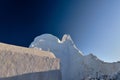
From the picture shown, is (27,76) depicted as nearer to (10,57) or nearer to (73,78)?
(10,57)

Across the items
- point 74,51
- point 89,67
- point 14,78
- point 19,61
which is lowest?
point 14,78

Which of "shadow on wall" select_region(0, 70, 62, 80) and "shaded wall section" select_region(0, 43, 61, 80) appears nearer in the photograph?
"shaded wall section" select_region(0, 43, 61, 80)

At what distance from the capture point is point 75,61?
85.1 ft

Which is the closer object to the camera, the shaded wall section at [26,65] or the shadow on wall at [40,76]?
the shaded wall section at [26,65]

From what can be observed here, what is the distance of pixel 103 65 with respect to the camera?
27594mm

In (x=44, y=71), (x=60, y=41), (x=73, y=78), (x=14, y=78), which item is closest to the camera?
(x=14, y=78)

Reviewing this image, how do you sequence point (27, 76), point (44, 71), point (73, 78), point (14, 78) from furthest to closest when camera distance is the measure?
point (73, 78), point (44, 71), point (27, 76), point (14, 78)

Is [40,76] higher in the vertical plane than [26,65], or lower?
lower

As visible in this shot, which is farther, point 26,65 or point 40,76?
point 40,76

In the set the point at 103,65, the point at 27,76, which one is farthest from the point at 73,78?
the point at 27,76

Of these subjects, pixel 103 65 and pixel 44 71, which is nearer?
pixel 44 71

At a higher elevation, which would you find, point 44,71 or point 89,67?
point 89,67

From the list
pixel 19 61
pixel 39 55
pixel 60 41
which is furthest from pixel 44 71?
pixel 60 41

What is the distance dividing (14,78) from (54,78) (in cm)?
288
